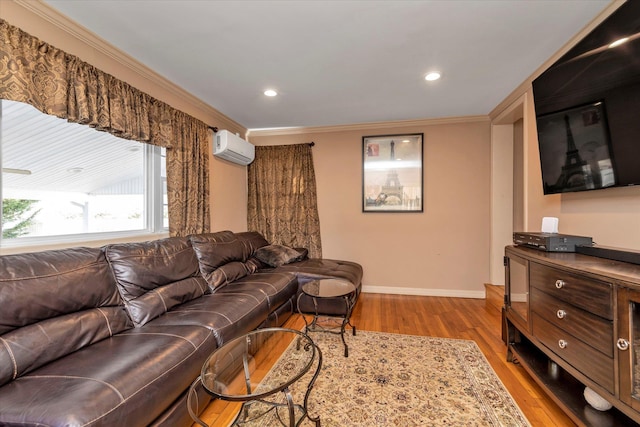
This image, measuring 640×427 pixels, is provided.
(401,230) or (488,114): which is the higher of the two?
(488,114)

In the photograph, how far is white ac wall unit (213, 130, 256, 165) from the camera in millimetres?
3340

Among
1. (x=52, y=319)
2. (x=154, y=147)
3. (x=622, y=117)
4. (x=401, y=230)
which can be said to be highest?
(x=154, y=147)

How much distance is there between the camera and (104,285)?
165cm

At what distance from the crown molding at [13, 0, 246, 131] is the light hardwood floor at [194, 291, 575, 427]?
2641mm

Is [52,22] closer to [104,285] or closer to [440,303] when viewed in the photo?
[104,285]

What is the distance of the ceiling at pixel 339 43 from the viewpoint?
1684mm

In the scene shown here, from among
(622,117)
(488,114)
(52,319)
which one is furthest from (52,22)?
(488,114)

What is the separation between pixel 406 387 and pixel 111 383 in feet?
5.39

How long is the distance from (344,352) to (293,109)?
2779 millimetres

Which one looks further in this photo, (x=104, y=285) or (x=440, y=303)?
(x=440, y=303)

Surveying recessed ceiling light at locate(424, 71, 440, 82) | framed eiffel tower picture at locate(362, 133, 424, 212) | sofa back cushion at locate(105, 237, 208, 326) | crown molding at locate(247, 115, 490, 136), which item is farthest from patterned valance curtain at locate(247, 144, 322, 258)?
recessed ceiling light at locate(424, 71, 440, 82)

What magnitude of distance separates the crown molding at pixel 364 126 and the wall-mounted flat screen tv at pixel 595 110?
5.23ft

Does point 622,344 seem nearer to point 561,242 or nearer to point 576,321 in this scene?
point 576,321

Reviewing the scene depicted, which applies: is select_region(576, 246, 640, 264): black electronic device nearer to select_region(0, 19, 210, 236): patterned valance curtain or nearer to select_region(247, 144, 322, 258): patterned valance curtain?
select_region(247, 144, 322, 258): patterned valance curtain
